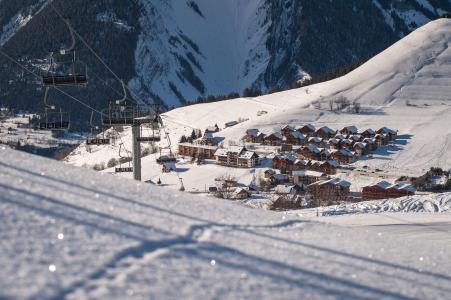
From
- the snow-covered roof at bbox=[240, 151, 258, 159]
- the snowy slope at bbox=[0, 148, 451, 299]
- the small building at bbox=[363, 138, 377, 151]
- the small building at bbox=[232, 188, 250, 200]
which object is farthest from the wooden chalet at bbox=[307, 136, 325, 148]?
the snowy slope at bbox=[0, 148, 451, 299]

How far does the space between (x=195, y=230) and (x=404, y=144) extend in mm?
42143

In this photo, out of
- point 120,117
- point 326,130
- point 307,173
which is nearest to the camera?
point 120,117

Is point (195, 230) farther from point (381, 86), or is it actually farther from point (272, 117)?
point (381, 86)

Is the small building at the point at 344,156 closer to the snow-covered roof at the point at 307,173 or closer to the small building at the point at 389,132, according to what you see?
the snow-covered roof at the point at 307,173

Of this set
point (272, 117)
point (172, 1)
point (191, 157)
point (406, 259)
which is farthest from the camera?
point (172, 1)

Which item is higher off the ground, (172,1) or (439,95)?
(172,1)

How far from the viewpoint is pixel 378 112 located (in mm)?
54906

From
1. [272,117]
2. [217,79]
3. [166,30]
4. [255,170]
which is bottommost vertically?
[255,170]

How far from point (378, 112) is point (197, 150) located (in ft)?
60.6

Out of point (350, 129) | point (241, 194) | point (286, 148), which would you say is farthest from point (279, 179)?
point (350, 129)

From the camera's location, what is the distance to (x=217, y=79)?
4281 inches

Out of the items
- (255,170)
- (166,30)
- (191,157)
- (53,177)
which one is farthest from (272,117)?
(166,30)

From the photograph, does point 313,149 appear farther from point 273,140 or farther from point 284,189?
point 284,189

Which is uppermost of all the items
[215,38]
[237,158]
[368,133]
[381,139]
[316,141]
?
[215,38]
